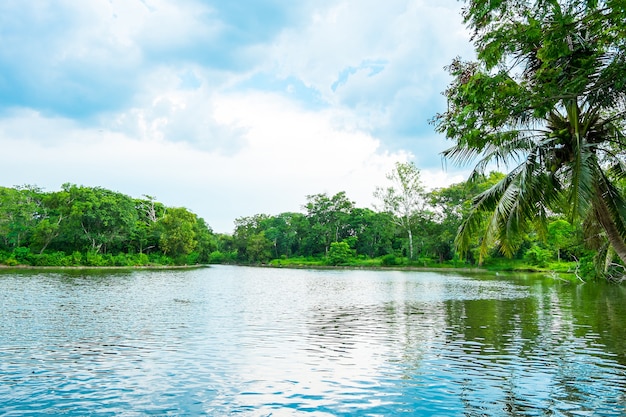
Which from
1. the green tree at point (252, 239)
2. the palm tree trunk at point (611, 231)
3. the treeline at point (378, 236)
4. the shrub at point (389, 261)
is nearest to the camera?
the palm tree trunk at point (611, 231)

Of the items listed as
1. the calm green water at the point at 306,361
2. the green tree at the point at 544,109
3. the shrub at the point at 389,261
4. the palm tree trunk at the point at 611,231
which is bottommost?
the calm green water at the point at 306,361

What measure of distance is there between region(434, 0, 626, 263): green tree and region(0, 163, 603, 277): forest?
22.5 meters

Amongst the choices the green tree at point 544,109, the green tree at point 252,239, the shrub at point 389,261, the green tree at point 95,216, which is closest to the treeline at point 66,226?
the green tree at point 95,216

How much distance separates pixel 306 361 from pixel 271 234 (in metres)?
92.5

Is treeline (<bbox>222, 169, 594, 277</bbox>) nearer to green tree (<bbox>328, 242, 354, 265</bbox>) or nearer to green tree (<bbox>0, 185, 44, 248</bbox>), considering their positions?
green tree (<bbox>328, 242, 354, 265</bbox>)

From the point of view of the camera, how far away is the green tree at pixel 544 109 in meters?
6.11

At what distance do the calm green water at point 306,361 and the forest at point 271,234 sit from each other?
68.9 feet

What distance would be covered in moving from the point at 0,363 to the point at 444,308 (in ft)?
54.7

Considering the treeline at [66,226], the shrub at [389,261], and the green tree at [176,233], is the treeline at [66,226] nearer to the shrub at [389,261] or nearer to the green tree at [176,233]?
the green tree at [176,233]

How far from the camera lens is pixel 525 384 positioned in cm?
807

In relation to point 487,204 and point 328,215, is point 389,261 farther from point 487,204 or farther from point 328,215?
point 487,204

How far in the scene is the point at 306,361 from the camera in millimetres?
9875

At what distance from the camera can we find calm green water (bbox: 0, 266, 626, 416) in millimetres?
7016

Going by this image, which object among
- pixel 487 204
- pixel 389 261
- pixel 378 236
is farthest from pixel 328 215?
pixel 487 204
